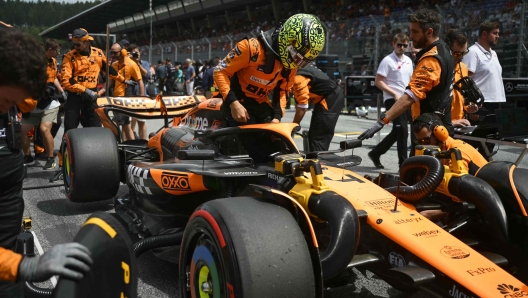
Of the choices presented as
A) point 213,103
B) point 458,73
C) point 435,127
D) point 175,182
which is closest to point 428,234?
point 435,127

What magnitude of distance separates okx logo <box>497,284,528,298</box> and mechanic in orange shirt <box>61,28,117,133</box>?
6.02 meters

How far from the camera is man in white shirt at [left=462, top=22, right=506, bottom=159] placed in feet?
21.1

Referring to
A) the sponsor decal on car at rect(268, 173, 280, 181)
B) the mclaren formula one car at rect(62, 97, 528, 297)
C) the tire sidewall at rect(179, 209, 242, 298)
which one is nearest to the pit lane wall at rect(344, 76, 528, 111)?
the mclaren formula one car at rect(62, 97, 528, 297)

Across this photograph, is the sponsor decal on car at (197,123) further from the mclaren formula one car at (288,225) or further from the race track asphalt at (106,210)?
the race track asphalt at (106,210)

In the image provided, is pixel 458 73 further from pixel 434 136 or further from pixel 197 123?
pixel 197 123

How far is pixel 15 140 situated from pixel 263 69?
2251 mm

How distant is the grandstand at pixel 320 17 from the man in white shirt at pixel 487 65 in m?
2.72

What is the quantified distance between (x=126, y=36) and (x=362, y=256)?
6487 centimetres

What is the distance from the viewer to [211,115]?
4.60 meters

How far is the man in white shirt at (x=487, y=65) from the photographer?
6.43m

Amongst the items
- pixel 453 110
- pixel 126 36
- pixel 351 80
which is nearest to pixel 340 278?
pixel 453 110

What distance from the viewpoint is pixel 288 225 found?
2.41 metres

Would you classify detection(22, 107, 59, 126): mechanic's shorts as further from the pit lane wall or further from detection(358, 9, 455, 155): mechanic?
the pit lane wall

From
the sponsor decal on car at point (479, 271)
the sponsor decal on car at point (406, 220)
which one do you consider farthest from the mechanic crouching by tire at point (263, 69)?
the sponsor decal on car at point (479, 271)
